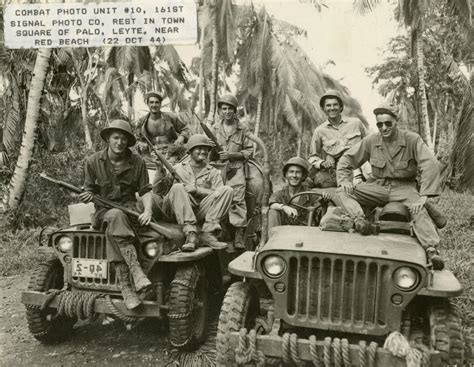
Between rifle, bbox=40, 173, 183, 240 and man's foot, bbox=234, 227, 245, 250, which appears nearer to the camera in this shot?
rifle, bbox=40, 173, 183, 240

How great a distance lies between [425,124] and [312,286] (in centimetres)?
1178

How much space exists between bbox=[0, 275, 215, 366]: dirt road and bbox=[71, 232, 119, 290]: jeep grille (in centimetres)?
69

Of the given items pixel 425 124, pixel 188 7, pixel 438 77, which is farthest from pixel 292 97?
pixel 188 7

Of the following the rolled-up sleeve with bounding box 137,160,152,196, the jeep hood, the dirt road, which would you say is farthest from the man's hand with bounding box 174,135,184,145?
the jeep hood

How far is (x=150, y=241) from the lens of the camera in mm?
4867

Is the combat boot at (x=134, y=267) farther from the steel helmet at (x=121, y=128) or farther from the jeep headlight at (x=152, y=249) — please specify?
the steel helmet at (x=121, y=128)

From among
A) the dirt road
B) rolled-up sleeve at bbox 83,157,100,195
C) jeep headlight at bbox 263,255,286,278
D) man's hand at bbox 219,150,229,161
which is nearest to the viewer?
jeep headlight at bbox 263,255,286,278

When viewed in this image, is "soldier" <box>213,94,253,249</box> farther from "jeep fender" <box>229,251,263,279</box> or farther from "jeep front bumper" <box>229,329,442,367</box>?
"jeep front bumper" <box>229,329,442,367</box>

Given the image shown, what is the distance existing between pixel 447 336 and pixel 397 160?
6.21ft

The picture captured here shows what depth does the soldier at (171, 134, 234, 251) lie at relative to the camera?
18.0 ft

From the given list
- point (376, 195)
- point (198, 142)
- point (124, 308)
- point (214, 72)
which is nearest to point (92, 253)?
point (124, 308)
